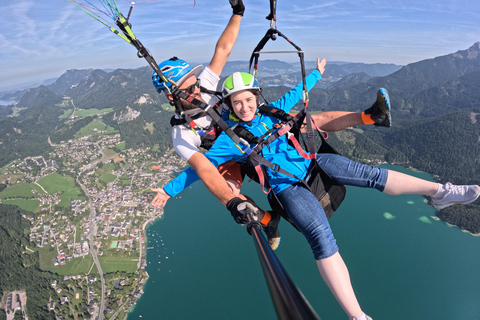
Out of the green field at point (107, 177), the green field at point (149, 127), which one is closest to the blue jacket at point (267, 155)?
the green field at point (107, 177)

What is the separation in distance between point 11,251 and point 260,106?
4994 centimetres

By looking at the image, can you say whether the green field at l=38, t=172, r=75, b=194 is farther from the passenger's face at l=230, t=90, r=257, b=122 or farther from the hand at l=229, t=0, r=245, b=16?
the passenger's face at l=230, t=90, r=257, b=122

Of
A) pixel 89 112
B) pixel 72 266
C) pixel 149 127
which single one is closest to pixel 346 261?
pixel 72 266

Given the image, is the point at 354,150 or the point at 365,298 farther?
the point at 354,150

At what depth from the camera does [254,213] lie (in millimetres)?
1726

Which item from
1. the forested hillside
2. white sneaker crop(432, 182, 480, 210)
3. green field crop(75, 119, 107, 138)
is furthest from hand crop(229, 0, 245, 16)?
green field crop(75, 119, 107, 138)

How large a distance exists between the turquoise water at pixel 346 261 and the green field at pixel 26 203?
87.8ft

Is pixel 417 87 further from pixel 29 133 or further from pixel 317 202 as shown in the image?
pixel 29 133

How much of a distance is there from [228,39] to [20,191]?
68.9m

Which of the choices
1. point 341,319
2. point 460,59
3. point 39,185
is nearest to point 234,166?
point 341,319

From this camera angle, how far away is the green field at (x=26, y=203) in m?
46.6

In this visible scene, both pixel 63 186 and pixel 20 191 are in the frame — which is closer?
pixel 63 186

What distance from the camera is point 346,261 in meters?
28.5

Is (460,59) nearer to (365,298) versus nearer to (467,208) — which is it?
(467,208)
